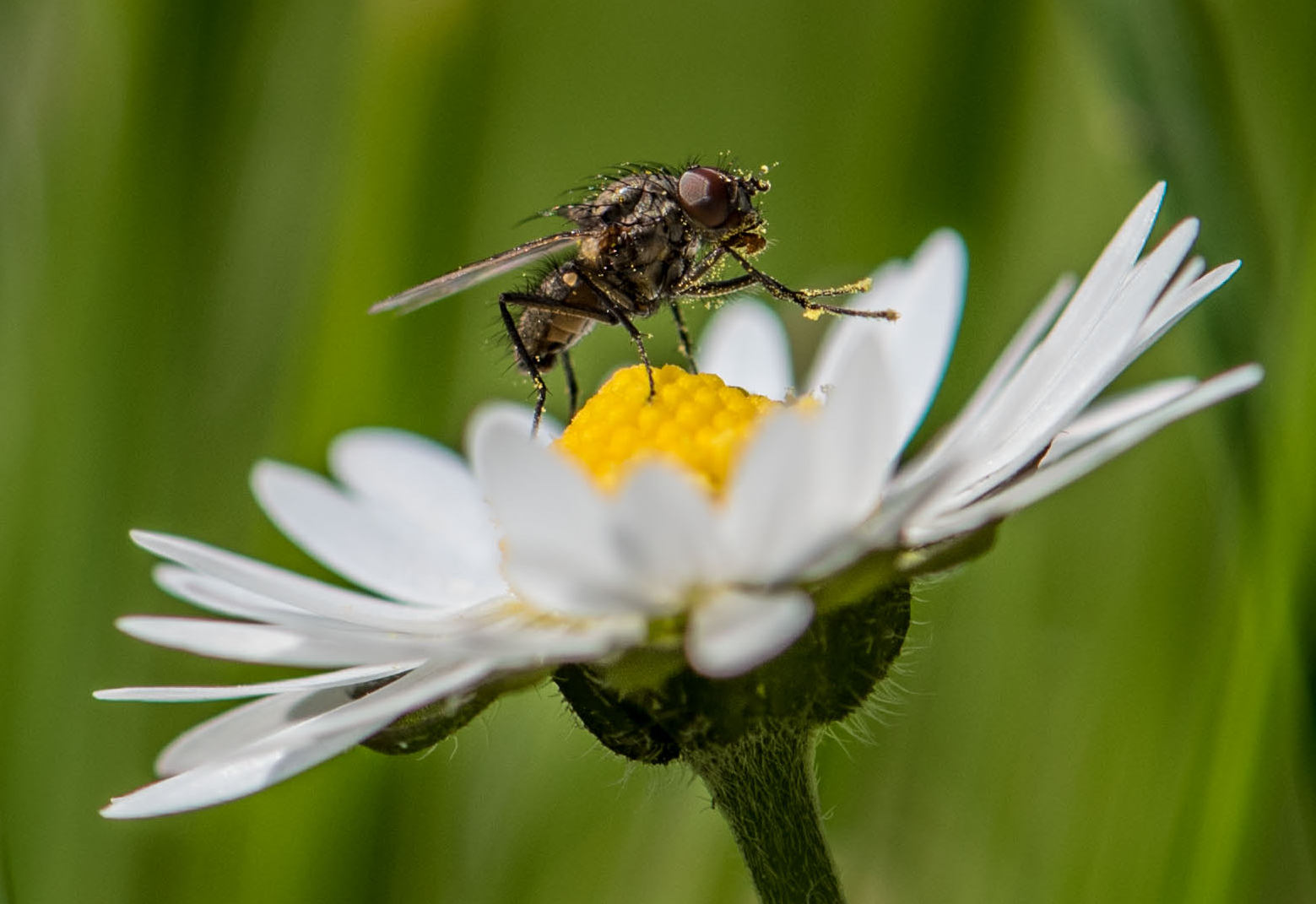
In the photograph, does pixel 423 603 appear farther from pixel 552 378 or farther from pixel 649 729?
pixel 552 378

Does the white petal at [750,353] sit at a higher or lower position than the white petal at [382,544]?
higher

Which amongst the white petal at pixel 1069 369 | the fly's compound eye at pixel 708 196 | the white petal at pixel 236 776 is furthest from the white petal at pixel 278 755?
the fly's compound eye at pixel 708 196

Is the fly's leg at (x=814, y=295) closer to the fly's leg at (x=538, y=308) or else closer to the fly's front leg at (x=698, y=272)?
the fly's front leg at (x=698, y=272)

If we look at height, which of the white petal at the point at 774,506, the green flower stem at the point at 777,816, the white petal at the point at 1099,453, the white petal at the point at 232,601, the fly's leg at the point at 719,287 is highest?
the fly's leg at the point at 719,287

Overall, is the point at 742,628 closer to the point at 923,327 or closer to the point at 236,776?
the point at 236,776

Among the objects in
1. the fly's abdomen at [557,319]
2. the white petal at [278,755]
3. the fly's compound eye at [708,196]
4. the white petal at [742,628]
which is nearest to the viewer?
the white petal at [742,628]

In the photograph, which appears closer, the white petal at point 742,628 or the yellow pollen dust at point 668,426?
the white petal at point 742,628

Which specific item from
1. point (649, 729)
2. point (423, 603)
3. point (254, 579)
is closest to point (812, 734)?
point (649, 729)
